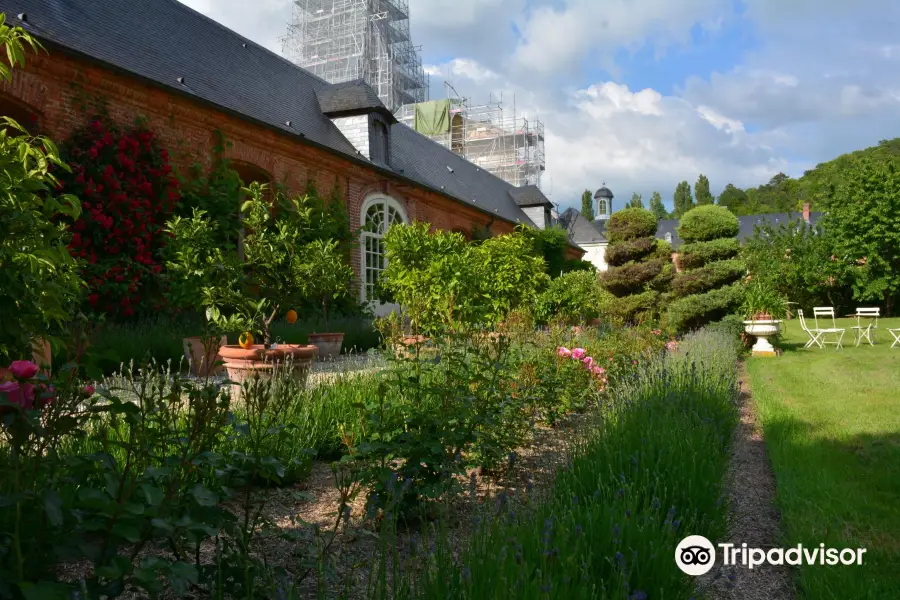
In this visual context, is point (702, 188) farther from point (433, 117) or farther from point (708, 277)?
point (708, 277)

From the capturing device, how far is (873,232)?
27047 millimetres

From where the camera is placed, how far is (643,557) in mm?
1965

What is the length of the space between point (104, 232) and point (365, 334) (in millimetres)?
5073

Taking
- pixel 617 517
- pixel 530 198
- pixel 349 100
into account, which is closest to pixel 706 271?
pixel 349 100

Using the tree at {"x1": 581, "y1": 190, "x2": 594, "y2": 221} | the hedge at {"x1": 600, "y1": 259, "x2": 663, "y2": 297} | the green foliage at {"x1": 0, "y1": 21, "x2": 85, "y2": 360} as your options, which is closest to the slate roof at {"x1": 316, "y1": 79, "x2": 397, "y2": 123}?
the hedge at {"x1": 600, "y1": 259, "x2": 663, "y2": 297}

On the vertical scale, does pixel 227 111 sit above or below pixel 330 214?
above

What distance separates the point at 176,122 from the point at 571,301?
30.3 ft

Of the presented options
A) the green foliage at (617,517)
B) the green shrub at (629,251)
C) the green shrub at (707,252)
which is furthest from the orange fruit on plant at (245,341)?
the green shrub at (629,251)

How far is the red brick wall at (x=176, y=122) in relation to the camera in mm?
7570

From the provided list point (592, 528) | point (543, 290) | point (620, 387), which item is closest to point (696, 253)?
point (543, 290)

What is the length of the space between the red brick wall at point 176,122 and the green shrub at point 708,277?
293 inches

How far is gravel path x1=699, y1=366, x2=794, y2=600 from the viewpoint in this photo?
2.30 m

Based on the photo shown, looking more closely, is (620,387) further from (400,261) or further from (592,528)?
(400,261)

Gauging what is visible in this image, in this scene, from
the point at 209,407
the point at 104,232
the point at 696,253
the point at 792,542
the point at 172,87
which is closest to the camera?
the point at 209,407
